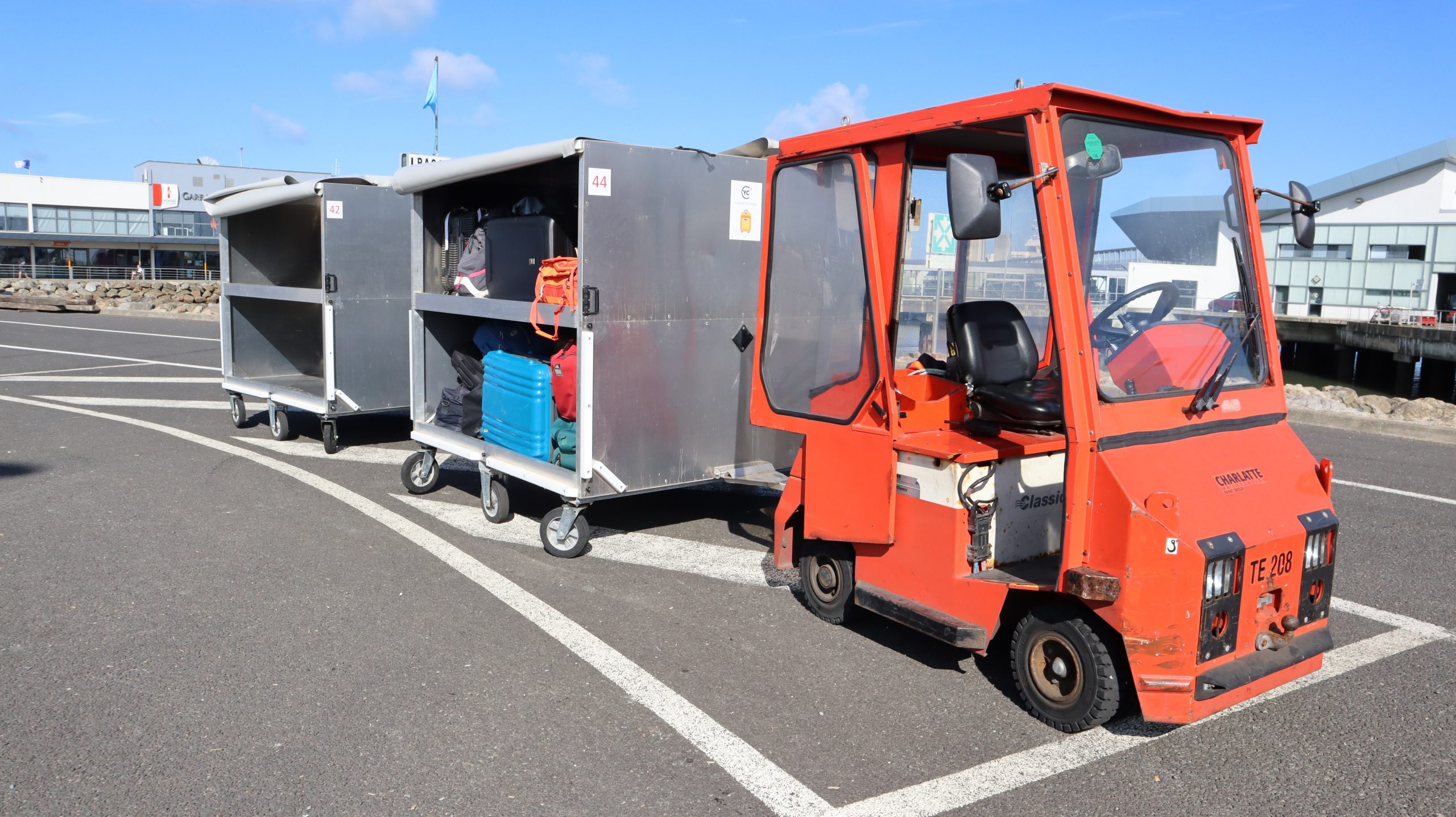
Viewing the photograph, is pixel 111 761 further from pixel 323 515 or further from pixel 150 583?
pixel 323 515

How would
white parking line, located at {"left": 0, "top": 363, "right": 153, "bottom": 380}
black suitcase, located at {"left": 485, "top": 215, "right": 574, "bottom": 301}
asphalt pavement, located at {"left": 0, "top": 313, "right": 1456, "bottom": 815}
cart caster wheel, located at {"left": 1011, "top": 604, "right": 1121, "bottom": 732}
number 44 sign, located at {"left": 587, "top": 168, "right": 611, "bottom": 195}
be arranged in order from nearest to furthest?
asphalt pavement, located at {"left": 0, "top": 313, "right": 1456, "bottom": 815}
cart caster wheel, located at {"left": 1011, "top": 604, "right": 1121, "bottom": 732}
number 44 sign, located at {"left": 587, "top": 168, "right": 611, "bottom": 195}
black suitcase, located at {"left": 485, "top": 215, "right": 574, "bottom": 301}
white parking line, located at {"left": 0, "top": 363, "right": 153, "bottom": 380}

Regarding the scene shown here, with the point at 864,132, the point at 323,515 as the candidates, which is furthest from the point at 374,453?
the point at 864,132

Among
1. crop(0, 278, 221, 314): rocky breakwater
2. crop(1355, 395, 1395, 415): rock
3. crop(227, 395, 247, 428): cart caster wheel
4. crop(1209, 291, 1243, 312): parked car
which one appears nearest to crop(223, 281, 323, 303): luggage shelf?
crop(227, 395, 247, 428): cart caster wheel

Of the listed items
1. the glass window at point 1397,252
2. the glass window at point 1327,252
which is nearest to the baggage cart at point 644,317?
the glass window at point 1327,252

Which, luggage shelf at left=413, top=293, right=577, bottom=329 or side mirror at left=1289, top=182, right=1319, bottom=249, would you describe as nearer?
side mirror at left=1289, top=182, right=1319, bottom=249

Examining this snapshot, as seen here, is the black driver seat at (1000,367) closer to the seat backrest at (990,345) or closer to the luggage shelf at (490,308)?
the seat backrest at (990,345)

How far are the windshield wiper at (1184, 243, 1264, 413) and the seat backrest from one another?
71 centimetres

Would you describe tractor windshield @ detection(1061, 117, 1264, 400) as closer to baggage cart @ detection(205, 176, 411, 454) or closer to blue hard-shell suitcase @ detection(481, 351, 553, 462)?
blue hard-shell suitcase @ detection(481, 351, 553, 462)

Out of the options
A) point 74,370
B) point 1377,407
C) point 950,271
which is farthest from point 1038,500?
point 74,370

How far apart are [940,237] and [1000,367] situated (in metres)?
0.79

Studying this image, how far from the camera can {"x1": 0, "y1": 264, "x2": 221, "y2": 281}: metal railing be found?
56.3m

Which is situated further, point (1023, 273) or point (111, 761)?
point (1023, 273)

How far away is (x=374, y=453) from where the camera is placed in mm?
9000

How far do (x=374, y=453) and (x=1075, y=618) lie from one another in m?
6.94
